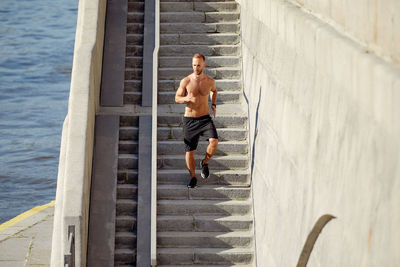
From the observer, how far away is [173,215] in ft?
36.5

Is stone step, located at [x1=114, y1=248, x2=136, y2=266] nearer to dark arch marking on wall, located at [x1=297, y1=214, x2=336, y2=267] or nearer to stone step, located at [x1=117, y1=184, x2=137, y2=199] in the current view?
stone step, located at [x1=117, y1=184, x2=137, y2=199]

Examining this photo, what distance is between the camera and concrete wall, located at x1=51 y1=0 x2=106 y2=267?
33.3 ft

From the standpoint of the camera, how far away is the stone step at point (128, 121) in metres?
12.6

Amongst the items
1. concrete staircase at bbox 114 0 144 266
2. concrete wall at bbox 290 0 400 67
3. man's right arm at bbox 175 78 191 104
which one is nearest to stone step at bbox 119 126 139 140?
concrete staircase at bbox 114 0 144 266

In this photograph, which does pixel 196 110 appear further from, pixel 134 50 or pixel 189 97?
pixel 134 50

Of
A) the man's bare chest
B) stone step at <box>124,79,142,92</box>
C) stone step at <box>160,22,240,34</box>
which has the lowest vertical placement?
the man's bare chest

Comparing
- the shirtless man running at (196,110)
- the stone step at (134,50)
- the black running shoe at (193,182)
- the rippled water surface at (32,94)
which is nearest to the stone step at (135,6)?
the stone step at (134,50)

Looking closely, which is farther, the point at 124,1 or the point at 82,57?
the point at 124,1

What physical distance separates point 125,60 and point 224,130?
2.97 meters

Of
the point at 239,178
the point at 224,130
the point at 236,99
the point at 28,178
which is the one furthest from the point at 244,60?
the point at 28,178

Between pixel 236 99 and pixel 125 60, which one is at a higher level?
pixel 125 60

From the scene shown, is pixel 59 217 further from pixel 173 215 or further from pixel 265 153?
pixel 265 153

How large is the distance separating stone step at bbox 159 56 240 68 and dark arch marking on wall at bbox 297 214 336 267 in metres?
6.19

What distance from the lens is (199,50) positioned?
1352 centimetres
